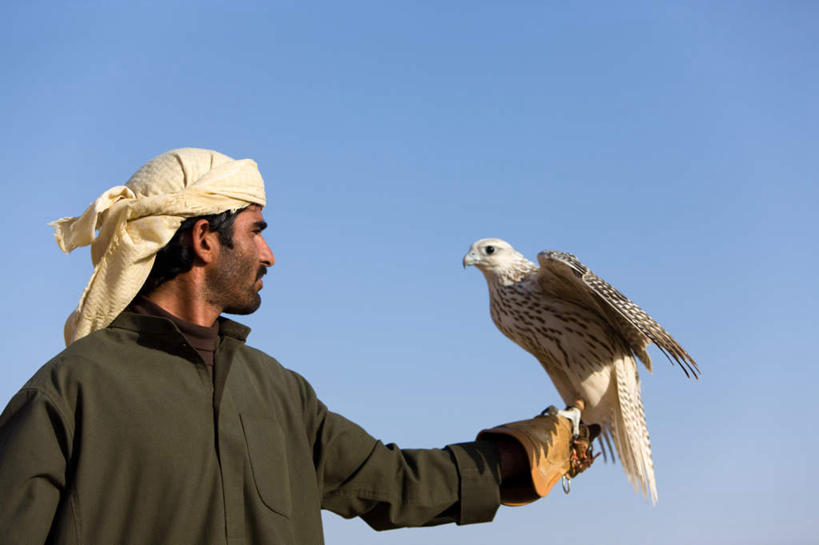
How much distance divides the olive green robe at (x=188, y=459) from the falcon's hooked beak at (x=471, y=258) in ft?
7.25

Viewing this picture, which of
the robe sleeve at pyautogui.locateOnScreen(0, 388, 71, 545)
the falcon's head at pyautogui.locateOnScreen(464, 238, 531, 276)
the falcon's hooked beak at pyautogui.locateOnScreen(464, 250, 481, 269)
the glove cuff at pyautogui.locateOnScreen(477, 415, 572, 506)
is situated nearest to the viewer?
the robe sleeve at pyautogui.locateOnScreen(0, 388, 71, 545)

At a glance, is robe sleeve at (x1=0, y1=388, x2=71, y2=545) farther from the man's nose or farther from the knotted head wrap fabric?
the man's nose

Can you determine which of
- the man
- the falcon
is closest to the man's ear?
the man

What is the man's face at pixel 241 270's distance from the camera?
251 cm

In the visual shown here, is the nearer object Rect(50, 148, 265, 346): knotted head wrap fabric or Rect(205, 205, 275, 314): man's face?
Rect(50, 148, 265, 346): knotted head wrap fabric

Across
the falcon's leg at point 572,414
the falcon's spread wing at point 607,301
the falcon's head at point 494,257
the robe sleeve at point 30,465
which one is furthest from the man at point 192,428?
the falcon's head at point 494,257

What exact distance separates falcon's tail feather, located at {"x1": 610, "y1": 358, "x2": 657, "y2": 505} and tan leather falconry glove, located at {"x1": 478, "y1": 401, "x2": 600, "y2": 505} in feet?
3.43

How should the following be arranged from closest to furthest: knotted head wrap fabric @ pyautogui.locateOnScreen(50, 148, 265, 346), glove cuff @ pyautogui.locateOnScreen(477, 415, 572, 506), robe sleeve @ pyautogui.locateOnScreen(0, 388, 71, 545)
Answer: robe sleeve @ pyautogui.locateOnScreen(0, 388, 71, 545)
knotted head wrap fabric @ pyautogui.locateOnScreen(50, 148, 265, 346)
glove cuff @ pyautogui.locateOnScreen(477, 415, 572, 506)

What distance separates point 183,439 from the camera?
2197 millimetres

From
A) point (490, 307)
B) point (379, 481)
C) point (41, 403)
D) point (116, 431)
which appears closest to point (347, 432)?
point (379, 481)

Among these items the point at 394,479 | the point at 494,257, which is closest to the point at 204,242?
the point at 394,479

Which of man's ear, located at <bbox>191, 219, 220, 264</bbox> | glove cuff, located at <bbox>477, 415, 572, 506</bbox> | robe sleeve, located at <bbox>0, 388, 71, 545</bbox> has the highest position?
man's ear, located at <bbox>191, 219, 220, 264</bbox>

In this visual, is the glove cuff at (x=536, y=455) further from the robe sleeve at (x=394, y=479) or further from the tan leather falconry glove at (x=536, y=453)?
the robe sleeve at (x=394, y=479)

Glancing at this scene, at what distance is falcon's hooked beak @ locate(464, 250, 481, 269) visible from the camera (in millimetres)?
4941
